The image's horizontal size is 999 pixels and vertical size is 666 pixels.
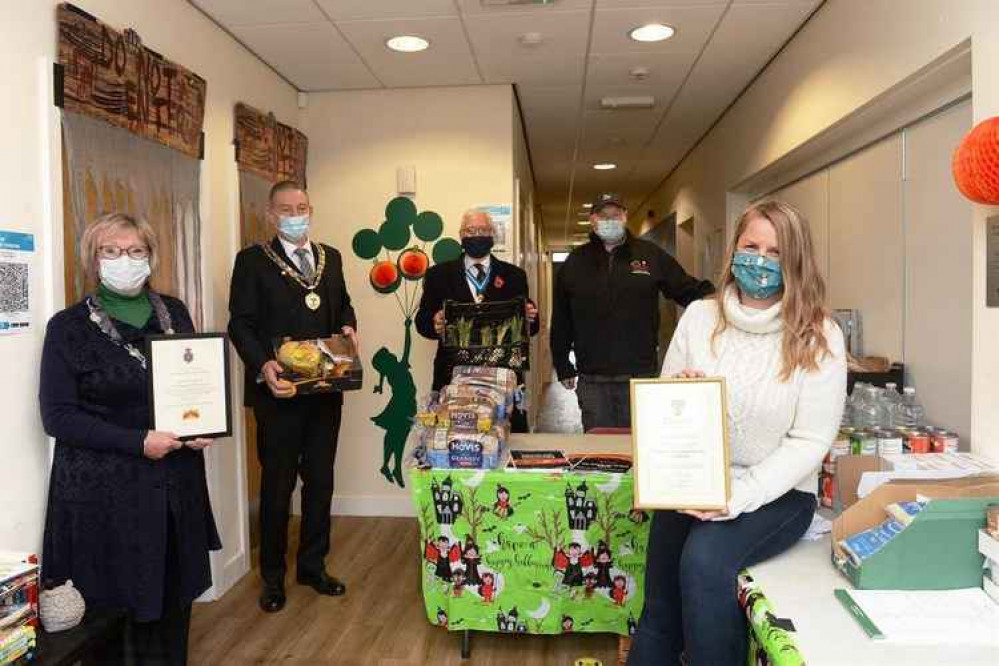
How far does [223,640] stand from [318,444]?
0.87 meters

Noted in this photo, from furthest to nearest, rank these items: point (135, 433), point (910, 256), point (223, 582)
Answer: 1. point (223, 582)
2. point (910, 256)
3. point (135, 433)

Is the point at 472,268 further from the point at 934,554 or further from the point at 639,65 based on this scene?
the point at 934,554

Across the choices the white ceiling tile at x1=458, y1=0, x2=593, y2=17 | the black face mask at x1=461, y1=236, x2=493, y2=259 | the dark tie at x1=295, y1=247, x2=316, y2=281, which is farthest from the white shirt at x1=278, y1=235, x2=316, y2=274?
the white ceiling tile at x1=458, y1=0, x2=593, y2=17

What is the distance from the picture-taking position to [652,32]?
12.6ft

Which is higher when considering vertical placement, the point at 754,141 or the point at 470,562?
the point at 754,141

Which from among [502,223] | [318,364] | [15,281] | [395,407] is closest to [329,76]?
[502,223]

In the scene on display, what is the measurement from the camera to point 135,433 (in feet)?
Result: 7.11

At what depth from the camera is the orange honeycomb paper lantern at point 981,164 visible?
1.88 metres

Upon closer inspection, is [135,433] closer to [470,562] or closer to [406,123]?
[470,562]

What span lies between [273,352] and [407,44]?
178 centimetres

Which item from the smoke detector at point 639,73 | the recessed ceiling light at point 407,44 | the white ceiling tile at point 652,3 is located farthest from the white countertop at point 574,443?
the smoke detector at point 639,73

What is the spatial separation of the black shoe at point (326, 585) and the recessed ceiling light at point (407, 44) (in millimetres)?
2630

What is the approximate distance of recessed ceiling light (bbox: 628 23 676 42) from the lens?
3.74m

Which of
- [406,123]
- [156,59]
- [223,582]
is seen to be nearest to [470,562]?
[223,582]
